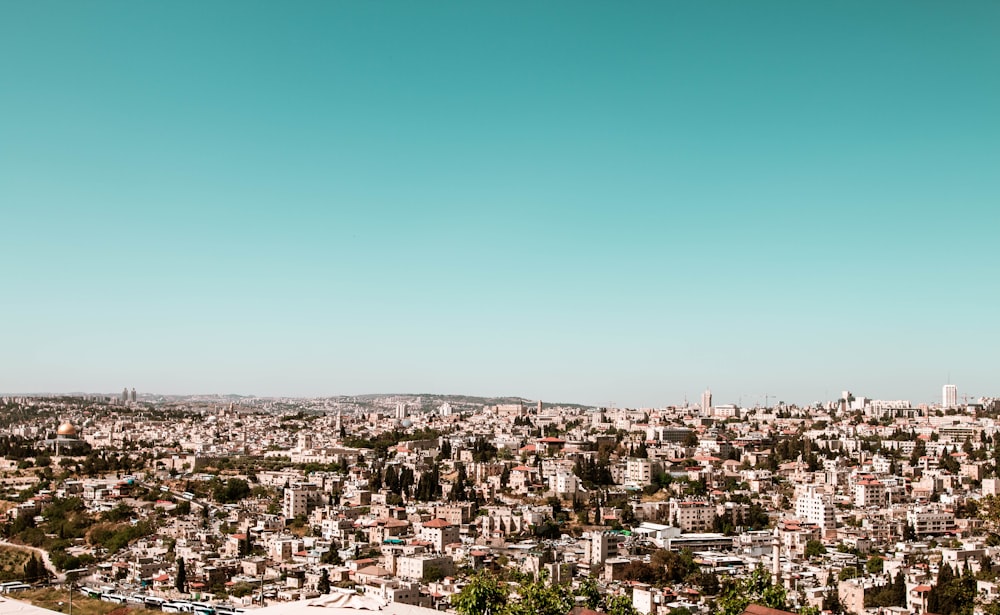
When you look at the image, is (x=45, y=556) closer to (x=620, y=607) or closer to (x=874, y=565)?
(x=620, y=607)

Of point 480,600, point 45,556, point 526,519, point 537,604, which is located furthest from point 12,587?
point 526,519

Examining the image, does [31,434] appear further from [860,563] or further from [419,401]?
[419,401]

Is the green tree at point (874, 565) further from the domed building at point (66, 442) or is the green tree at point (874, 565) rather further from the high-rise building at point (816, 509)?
the domed building at point (66, 442)

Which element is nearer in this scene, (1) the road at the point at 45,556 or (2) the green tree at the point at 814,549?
(1) the road at the point at 45,556

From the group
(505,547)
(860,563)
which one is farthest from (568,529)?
(860,563)

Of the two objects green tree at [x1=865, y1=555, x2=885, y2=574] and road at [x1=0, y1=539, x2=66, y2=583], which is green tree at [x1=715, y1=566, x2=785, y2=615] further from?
road at [x1=0, y1=539, x2=66, y2=583]

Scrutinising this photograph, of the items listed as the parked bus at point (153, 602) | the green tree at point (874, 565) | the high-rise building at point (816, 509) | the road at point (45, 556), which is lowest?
the road at point (45, 556)

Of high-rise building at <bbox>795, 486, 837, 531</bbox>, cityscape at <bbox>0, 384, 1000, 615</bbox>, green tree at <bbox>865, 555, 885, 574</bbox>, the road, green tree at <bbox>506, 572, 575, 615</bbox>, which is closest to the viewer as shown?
green tree at <bbox>506, 572, 575, 615</bbox>

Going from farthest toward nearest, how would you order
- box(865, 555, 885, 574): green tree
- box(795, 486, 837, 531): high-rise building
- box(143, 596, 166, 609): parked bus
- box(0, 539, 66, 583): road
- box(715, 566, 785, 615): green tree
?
box(795, 486, 837, 531): high-rise building
box(0, 539, 66, 583): road
box(865, 555, 885, 574): green tree
box(143, 596, 166, 609): parked bus
box(715, 566, 785, 615): green tree

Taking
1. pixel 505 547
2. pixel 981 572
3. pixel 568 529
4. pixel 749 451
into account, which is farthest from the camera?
pixel 749 451

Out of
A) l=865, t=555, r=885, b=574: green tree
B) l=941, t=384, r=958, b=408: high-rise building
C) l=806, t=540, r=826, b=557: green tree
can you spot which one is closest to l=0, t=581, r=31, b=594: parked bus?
l=806, t=540, r=826, b=557: green tree

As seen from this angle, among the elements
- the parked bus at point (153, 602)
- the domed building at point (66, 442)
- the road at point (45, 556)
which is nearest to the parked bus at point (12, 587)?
the road at point (45, 556)
